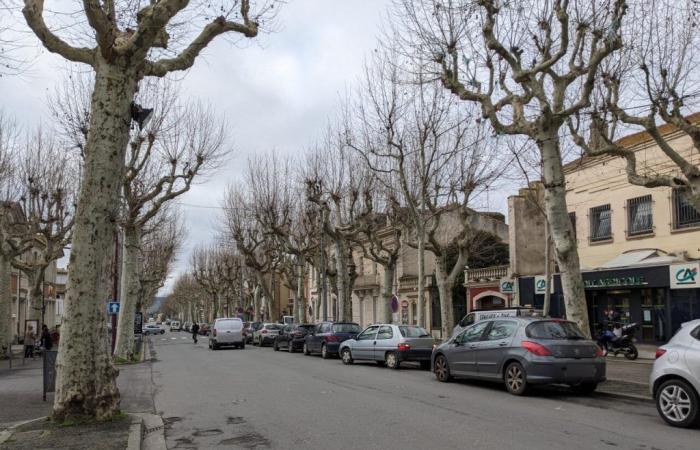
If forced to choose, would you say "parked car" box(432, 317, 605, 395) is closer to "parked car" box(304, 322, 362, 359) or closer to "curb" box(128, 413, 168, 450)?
"curb" box(128, 413, 168, 450)

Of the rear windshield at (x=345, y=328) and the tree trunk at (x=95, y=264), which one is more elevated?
the tree trunk at (x=95, y=264)

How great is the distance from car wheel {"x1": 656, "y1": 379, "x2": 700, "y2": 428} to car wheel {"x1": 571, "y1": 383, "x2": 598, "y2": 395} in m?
3.24

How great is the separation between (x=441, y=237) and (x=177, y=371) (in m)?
26.3

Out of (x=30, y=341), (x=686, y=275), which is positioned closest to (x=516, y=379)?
(x=686, y=275)

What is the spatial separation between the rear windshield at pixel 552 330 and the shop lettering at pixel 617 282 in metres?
12.4

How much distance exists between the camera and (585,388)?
12.2m

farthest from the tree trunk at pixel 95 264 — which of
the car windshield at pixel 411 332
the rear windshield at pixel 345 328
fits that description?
the rear windshield at pixel 345 328

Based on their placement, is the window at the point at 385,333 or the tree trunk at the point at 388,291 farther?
the tree trunk at the point at 388,291

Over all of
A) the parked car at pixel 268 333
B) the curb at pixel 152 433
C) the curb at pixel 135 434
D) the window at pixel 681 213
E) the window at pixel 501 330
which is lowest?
the parked car at pixel 268 333

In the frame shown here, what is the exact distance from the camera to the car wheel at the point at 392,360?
1888 centimetres

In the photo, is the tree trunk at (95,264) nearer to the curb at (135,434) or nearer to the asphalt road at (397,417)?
the curb at (135,434)

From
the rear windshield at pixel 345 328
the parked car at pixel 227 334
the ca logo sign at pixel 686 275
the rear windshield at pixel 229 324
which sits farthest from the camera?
the rear windshield at pixel 229 324

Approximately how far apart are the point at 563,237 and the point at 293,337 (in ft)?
61.1

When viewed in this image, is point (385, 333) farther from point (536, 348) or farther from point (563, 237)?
point (536, 348)
